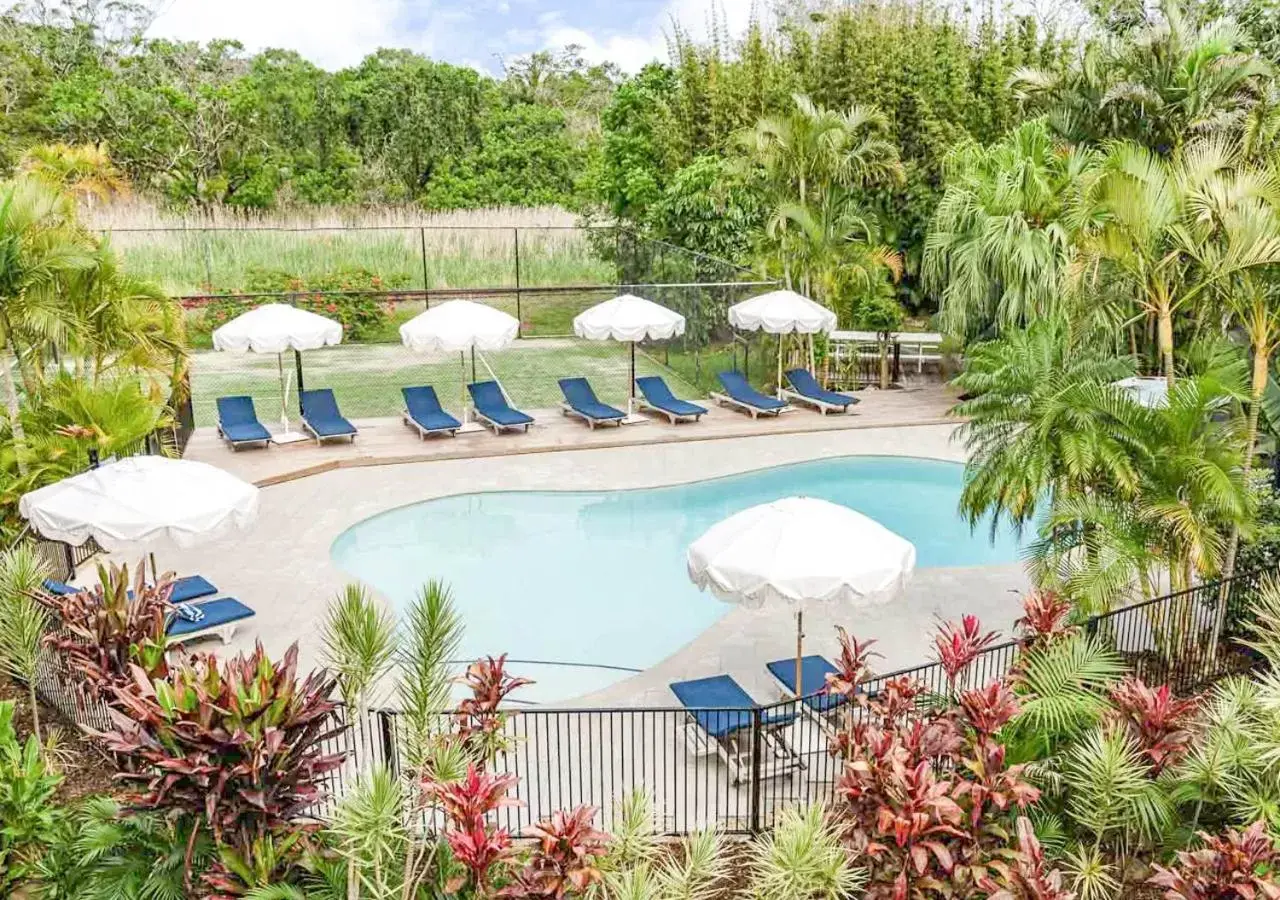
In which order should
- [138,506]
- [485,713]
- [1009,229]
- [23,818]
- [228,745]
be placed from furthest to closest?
[1009,229]
[138,506]
[485,713]
[23,818]
[228,745]

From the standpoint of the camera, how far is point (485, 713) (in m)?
7.01

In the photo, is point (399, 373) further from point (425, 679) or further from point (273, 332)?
point (425, 679)

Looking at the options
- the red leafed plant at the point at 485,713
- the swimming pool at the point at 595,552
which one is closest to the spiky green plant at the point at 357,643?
the red leafed plant at the point at 485,713

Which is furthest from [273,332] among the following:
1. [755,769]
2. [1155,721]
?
[1155,721]

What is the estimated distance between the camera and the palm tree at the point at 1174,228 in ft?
28.2

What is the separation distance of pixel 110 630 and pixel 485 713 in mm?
2743

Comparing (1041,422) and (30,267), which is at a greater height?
(30,267)

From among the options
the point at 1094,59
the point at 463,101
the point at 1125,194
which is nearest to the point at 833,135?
the point at 1094,59

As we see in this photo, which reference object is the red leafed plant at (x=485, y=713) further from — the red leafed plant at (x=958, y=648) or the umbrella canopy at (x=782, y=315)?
the umbrella canopy at (x=782, y=315)

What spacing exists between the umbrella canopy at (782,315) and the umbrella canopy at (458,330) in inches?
148

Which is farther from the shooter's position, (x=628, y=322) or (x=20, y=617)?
(x=628, y=322)

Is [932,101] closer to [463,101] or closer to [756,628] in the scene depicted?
[756,628]

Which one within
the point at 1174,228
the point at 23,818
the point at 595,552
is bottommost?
the point at 595,552

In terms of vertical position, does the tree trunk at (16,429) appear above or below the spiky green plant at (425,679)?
above
